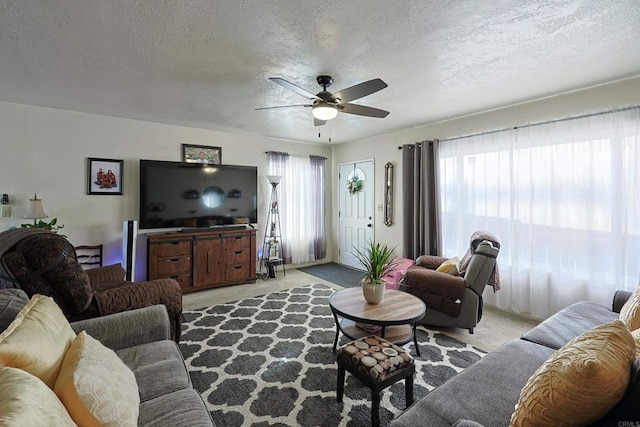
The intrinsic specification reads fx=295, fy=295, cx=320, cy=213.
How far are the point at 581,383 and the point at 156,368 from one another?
178 centimetres

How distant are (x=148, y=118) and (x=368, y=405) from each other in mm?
4324

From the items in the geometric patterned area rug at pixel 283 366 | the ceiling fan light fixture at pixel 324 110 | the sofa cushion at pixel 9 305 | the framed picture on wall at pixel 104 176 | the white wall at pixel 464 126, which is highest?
the white wall at pixel 464 126

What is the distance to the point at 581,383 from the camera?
85 centimetres

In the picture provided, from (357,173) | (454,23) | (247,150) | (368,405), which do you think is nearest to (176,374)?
(368,405)

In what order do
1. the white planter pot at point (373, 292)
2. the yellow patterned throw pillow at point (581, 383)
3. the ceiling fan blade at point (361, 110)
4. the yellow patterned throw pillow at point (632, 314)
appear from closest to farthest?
the yellow patterned throw pillow at point (581, 383) → the yellow patterned throw pillow at point (632, 314) → the white planter pot at point (373, 292) → the ceiling fan blade at point (361, 110)

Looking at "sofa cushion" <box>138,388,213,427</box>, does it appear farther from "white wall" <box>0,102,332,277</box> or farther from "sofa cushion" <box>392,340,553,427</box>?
"white wall" <box>0,102,332,277</box>

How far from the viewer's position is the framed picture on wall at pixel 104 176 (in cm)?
393

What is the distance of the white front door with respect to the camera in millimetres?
5500

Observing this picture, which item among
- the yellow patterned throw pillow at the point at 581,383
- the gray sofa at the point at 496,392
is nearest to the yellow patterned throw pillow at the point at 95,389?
the gray sofa at the point at 496,392

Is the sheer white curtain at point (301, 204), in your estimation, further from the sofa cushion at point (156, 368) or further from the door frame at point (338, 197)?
the sofa cushion at point (156, 368)

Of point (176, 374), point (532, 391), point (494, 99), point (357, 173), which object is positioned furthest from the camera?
point (357, 173)

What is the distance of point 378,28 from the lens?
1956 millimetres

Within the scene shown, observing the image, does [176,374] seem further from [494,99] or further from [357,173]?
[357,173]

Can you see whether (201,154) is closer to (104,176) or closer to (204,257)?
(104,176)
